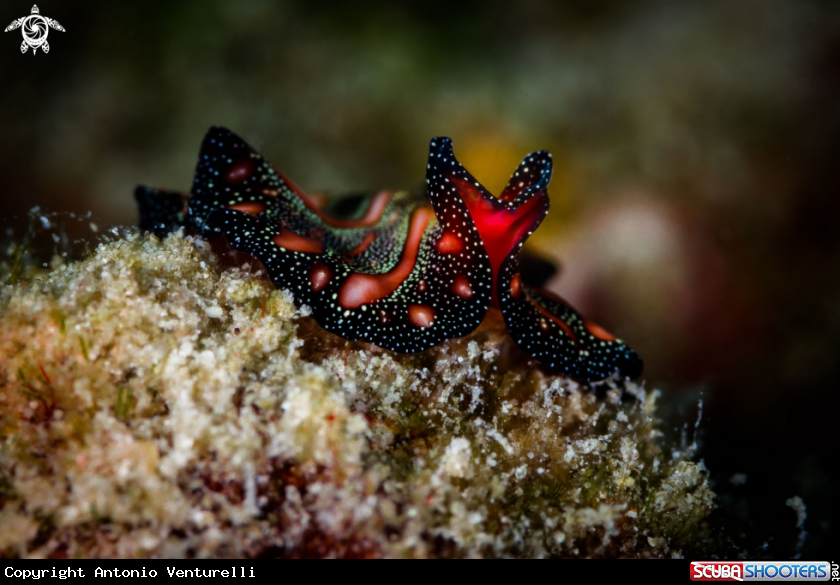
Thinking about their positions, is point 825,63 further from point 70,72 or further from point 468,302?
point 70,72

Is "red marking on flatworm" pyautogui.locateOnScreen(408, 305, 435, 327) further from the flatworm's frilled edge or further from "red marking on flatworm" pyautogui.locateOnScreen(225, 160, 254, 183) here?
"red marking on flatworm" pyautogui.locateOnScreen(225, 160, 254, 183)

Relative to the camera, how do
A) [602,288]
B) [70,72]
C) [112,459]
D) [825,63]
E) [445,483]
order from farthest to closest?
[70,72] < [602,288] < [825,63] < [445,483] < [112,459]

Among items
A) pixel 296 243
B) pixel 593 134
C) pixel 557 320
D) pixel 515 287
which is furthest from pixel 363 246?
pixel 593 134

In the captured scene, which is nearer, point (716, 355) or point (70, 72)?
point (716, 355)

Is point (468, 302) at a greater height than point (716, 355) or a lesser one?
lesser

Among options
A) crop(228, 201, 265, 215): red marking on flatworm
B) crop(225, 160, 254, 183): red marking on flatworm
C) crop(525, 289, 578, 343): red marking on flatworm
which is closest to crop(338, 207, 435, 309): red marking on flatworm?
crop(525, 289, 578, 343): red marking on flatworm

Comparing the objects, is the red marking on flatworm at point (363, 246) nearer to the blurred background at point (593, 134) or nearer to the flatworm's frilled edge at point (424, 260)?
the flatworm's frilled edge at point (424, 260)

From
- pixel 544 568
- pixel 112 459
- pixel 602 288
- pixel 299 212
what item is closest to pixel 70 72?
pixel 299 212

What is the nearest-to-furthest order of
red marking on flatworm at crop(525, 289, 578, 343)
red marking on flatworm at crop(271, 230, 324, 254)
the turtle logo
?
red marking on flatworm at crop(271, 230, 324, 254) → red marking on flatworm at crop(525, 289, 578, 343) → the turtle logo
